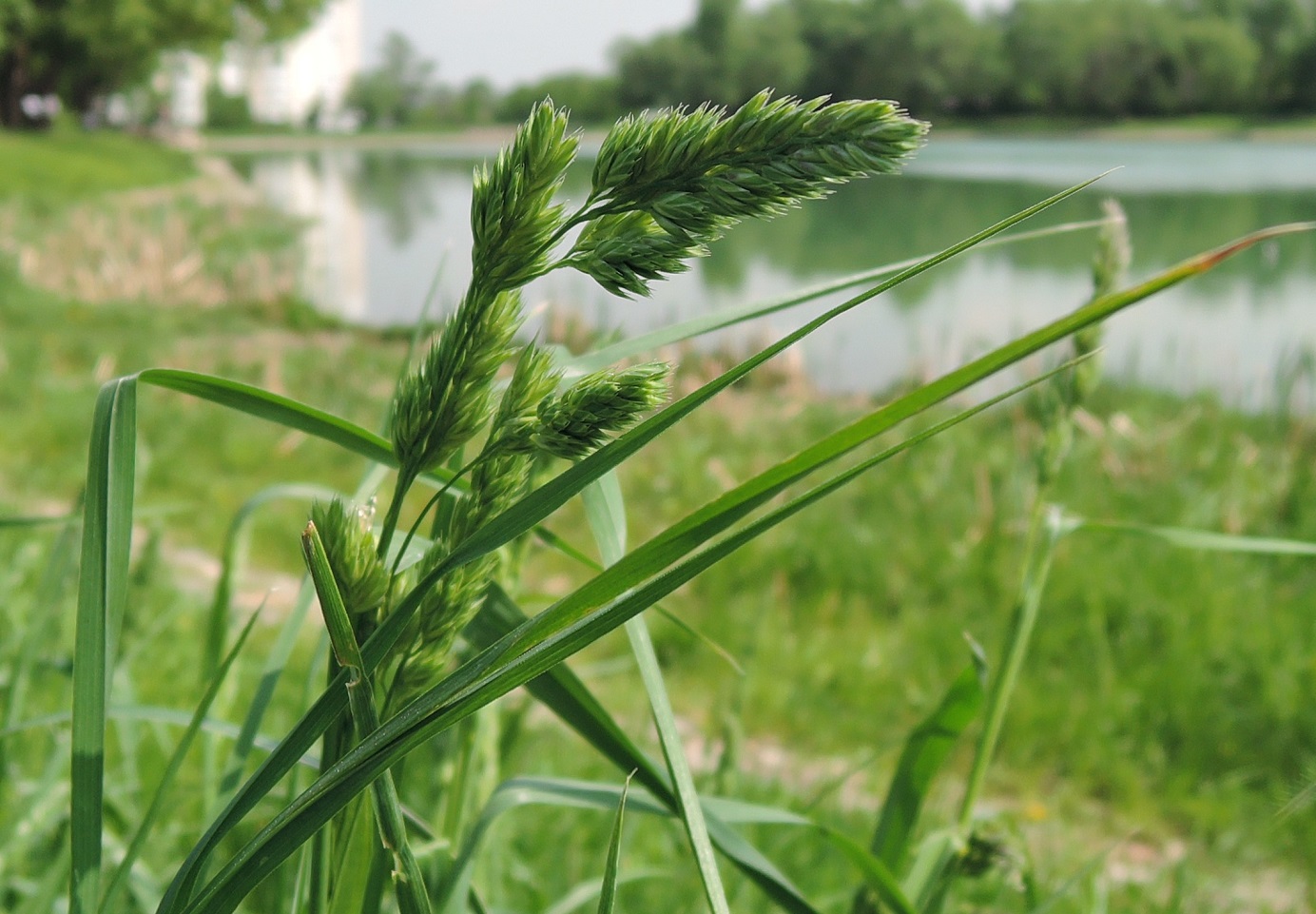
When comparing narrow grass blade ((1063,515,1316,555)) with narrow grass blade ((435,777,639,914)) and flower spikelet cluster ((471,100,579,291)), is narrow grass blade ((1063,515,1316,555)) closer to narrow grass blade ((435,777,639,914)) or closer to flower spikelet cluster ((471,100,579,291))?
narrow grass blade ((435,777,639,914))

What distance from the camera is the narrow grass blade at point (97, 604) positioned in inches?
19.8

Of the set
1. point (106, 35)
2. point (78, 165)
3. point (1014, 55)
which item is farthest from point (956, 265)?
point (1014, 55)

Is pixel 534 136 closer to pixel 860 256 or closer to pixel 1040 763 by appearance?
pixel 1040 763

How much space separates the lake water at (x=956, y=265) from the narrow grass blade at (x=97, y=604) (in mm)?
189

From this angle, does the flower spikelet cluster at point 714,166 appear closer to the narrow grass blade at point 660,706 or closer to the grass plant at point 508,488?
the grass plant at point 508,488

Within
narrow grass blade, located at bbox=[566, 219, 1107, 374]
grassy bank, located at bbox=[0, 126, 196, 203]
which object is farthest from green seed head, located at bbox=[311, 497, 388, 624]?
grassy bank, located at bbox=[0, 126, 196, 203]

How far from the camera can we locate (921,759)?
2.79 feet

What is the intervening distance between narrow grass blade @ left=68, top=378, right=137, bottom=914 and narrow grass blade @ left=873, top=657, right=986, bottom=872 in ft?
1.82

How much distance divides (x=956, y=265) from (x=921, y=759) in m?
17.4

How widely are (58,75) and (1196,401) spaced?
139 ft

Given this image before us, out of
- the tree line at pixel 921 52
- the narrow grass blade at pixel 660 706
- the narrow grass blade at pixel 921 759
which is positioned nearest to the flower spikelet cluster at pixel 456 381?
the narrow grass blade at pixel 660 706

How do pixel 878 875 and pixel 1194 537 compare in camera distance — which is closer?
pixel 878 875

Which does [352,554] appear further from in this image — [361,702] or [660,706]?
[660,706]

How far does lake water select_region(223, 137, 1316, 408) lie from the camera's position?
756 centimetres
